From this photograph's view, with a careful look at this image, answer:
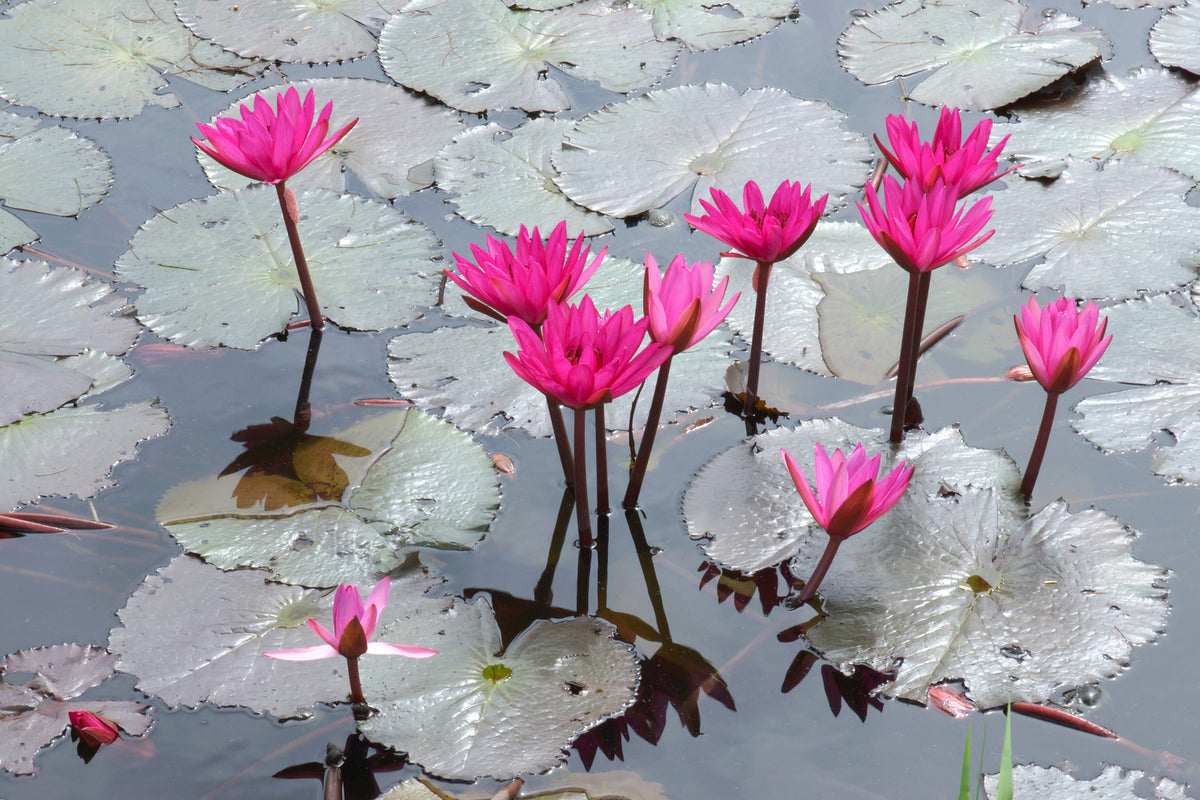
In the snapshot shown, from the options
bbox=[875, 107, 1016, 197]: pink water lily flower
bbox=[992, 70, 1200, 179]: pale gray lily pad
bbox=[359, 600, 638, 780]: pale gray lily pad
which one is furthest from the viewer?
bbox=[992, 70, 1200, 179]: pale gray lily pad

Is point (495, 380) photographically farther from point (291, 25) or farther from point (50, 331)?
point (291, 25)

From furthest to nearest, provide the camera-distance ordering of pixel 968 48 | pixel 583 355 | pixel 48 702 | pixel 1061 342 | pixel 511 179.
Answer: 1. pixel 968 48
2. pixel 511 179
3. pixel 1061 342
4. pixel 48 702
5. pixel 583 355

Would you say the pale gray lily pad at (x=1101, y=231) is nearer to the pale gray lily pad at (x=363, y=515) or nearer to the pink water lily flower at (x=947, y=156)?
the pink water lily flower at (x=947, y=156)

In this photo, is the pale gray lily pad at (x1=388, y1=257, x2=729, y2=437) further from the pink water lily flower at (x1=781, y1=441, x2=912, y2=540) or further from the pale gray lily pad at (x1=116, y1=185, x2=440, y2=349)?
the pink water lily flower at (x1=781, y1=441, x2=912, y2=540)

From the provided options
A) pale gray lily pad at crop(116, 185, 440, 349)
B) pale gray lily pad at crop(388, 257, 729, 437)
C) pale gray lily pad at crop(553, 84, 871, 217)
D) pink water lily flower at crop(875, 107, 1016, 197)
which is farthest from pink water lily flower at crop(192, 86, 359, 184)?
pink water lily flower at crop(875, 107, 1016, 197)

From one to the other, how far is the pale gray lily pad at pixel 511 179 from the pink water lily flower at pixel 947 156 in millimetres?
1008

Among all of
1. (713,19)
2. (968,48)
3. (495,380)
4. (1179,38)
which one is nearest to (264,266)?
(495,380)

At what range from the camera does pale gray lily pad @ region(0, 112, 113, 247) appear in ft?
9.93

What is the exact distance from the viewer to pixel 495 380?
2.51m

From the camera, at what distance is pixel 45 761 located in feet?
5.82

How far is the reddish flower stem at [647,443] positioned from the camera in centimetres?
206

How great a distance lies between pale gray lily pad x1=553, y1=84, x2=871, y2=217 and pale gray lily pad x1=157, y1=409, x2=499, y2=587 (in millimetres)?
1097

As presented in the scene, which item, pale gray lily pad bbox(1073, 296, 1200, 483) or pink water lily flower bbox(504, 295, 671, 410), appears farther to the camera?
pale gray lily pad bbox(1073, 296, 1200, 483)

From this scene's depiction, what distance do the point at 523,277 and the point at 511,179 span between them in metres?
1.32
